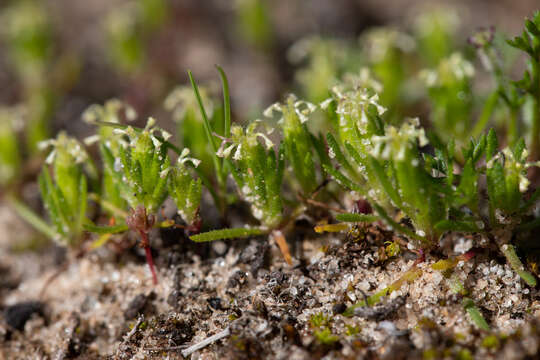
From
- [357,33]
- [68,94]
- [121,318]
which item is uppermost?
[357,33]

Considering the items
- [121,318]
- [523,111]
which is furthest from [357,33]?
[121,318]

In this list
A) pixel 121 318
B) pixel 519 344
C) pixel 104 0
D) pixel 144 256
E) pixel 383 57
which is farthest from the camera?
pixel 104 0

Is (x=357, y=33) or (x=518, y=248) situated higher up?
(x=357, y=33)

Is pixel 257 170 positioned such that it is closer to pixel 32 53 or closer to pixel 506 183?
pixel 506 183

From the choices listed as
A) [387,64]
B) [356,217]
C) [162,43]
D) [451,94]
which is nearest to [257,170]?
[356,217]

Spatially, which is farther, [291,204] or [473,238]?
[291,204]

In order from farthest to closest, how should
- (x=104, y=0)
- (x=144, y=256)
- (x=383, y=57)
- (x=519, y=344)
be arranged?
1. (x=104, y=0)
2. (x=383, y=57)
3. (x=144, y=256)
4. (x=519, y=344)

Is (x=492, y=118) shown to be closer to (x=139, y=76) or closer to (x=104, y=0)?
(x=139, y=76)
